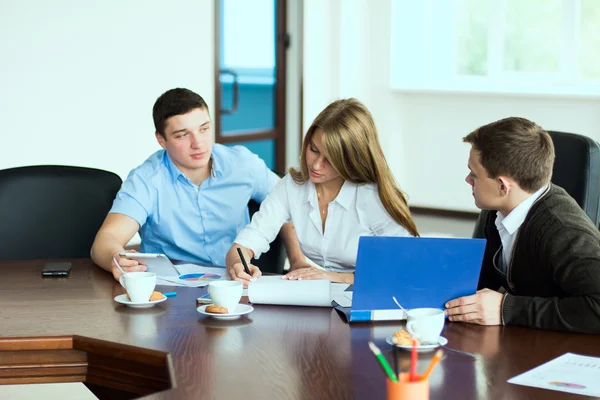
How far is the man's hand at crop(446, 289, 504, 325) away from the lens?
1.86 metres

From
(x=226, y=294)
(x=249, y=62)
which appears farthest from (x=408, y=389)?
(x=249, y=62)

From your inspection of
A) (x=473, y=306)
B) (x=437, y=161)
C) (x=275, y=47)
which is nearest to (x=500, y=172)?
(x=473, y=306)

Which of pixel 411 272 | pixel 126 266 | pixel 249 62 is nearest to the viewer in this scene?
pixel 411 272

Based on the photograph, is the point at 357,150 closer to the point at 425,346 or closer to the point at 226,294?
the point at 226,294

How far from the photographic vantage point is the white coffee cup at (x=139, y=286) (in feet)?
6.53

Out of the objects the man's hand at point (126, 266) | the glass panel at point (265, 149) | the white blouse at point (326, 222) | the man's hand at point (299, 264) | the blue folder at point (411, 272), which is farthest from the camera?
the glass panel at point (265, 149)

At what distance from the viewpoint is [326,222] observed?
260cm

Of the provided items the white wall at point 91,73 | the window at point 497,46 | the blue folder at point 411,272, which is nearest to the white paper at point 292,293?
the blue folder at point 411,272

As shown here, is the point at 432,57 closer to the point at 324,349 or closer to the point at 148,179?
the point at 148,179

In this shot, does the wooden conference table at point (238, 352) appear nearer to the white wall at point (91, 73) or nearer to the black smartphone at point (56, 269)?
the black smartphone at point (56, 269)

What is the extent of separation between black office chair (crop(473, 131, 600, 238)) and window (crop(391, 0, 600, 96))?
12.8ft

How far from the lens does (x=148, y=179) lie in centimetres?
278

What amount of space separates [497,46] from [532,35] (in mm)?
274

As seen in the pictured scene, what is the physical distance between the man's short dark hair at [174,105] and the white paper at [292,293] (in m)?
0.89
